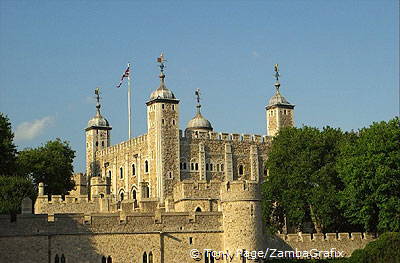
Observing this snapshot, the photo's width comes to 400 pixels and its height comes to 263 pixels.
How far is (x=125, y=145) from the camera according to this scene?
256 feet

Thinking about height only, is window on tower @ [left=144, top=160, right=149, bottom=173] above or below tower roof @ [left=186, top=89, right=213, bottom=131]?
below

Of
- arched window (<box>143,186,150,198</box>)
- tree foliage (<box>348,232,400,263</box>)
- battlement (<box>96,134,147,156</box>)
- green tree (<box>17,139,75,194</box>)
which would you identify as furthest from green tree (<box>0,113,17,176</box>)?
tree foliage (<box>348,232,400,263</box>)

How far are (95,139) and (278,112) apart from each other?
1890cm

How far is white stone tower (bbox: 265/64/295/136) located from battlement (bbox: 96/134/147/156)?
45.2 feet

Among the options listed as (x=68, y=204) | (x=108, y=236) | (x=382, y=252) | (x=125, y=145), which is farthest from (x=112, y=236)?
(x=125, y=145)

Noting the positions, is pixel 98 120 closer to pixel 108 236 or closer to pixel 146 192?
pixel 146 192

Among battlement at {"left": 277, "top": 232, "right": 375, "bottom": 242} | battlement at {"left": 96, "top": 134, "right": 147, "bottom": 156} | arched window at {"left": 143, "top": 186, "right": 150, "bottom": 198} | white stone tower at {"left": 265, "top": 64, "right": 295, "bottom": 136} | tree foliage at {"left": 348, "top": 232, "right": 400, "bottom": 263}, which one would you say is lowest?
tree foliage at {"left": 348, "top": 232, "right": 400, "bottom": 263}

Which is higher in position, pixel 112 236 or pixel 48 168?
pixel 48 168

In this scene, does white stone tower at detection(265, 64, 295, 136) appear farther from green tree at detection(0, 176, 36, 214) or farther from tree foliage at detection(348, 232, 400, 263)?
tree foliage at detection(348, 232, 400, 263)

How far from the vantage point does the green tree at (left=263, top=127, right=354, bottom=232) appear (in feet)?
175

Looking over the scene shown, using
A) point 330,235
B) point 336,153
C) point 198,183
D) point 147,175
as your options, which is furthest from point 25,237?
point 147,175

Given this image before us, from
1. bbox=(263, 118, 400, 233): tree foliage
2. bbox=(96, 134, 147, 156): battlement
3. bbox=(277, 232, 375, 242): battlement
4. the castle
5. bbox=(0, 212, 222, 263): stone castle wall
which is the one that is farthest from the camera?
bbox=(96, 134, 147, 156): battlement

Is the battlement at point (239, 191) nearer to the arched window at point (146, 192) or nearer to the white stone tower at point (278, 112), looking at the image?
the arched window at point (146, 192)

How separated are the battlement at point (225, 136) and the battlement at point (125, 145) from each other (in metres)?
3.97
